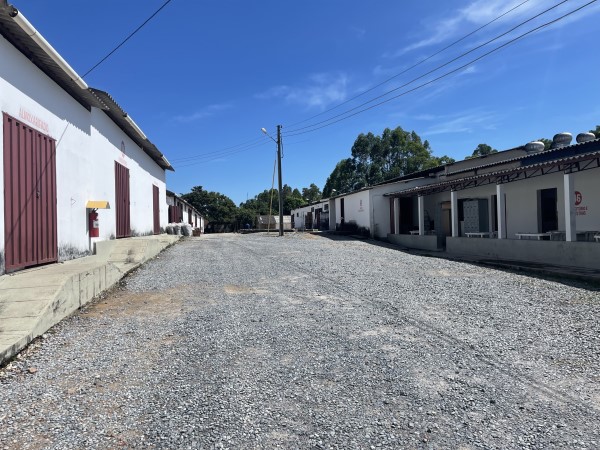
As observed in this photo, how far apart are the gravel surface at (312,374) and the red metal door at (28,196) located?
1925 millimetres

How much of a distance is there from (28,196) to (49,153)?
4.59 feet

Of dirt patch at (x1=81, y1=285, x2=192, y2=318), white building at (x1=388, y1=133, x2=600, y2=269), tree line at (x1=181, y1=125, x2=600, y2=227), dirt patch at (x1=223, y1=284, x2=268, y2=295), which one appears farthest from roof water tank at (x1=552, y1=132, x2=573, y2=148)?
tree line at (x1=181, y1=125, x2=600, y2=227)

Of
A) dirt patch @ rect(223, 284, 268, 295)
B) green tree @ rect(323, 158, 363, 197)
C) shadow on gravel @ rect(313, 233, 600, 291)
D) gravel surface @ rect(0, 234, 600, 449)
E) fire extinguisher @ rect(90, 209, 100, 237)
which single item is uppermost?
green tree @ rect(323, 158, 363, 197)

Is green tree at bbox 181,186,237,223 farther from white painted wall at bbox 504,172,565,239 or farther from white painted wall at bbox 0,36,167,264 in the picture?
white painted wall at bbox 504,172,565,239

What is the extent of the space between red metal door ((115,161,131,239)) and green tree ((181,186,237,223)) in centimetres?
→ 4703

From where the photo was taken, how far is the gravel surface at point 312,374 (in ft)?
9.42

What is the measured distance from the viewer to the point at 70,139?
32.3ft

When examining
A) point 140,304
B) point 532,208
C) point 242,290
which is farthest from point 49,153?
point 532,208

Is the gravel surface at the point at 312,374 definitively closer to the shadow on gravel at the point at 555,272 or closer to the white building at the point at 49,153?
the shadow on gravel at the point at 555,272

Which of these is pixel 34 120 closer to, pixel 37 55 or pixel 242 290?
pixel 37 55

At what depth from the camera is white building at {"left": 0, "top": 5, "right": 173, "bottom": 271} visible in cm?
A: 704

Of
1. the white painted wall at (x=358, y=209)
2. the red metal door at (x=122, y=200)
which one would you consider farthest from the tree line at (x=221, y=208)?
the red metal door at (x=122, y=200)

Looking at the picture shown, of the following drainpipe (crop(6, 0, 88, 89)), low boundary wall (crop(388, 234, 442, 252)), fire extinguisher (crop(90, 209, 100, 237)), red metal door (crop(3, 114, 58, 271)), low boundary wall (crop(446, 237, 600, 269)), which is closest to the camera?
drainpipe (crop(6, 0, 88, 89))

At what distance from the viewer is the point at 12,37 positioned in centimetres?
716
